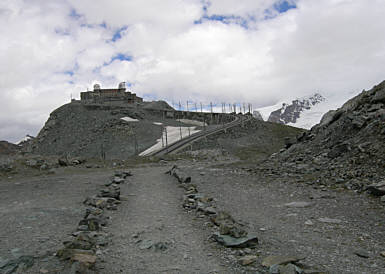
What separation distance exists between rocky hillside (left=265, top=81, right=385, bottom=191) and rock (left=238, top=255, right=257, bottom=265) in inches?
302

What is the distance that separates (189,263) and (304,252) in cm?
274

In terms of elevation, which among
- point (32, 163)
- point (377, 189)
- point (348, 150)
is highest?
point (348, 150)

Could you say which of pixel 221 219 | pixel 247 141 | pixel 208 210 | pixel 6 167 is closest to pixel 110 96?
pixel 247 141

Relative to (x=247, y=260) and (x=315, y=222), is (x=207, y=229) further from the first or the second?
(x=315, y=222)

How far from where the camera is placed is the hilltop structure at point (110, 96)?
10950 centimetres

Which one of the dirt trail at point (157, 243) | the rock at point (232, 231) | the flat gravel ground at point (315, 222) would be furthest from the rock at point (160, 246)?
the flat gravel ground at point (315, 222)

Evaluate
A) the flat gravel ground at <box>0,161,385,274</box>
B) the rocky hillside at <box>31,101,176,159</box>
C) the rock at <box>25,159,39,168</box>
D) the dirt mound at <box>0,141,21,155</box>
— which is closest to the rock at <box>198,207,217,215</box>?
the flat gravel ground at <box>0,161,385,274</box>

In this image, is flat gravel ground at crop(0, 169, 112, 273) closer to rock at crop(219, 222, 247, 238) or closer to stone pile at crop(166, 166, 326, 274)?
stone pile at crop(166, 166, 326, 274)

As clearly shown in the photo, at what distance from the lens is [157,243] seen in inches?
313

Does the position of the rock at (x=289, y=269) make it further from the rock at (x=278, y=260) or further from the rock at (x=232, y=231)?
the rock at (x=232, y=231)

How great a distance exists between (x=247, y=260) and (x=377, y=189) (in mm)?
7192

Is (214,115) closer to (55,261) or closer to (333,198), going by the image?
(333,198)

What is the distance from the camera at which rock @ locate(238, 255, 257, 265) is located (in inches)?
255

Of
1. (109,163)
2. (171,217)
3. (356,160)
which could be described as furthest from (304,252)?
(109,163)
